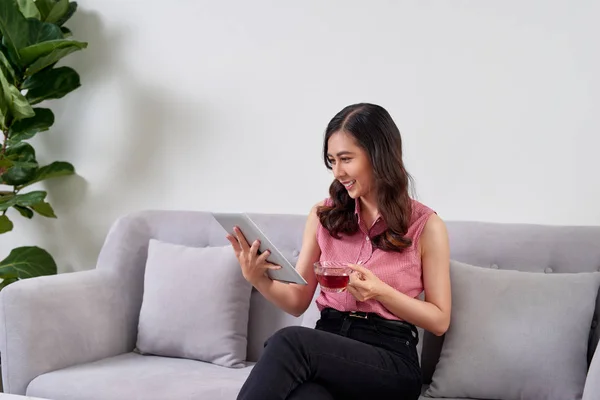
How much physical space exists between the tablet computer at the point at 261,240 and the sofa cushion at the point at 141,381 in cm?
44

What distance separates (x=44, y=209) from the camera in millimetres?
3584

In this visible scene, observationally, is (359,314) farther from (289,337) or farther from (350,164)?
(350,164)

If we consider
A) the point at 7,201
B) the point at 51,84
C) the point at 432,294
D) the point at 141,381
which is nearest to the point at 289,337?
the point at 432,294

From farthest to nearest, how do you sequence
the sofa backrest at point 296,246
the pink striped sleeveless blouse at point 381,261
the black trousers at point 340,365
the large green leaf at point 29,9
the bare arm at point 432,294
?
the large green leaf at point 29,9, the sofa backrest at point 296,246, the pink striped sleeveless blouse at point 381,261, the bare arm at point 432,294, the black trousers at point 340,365

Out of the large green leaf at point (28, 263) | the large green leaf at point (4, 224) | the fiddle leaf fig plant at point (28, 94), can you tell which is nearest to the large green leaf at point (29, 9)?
the fiddle leaf fig plant at point (28, 94)

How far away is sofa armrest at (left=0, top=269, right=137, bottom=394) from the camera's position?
2559 millimetres

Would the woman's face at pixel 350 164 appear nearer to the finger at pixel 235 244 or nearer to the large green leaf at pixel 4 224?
the finger at pixel 235 244

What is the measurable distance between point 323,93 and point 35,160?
1471mm

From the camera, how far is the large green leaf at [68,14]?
139 inches

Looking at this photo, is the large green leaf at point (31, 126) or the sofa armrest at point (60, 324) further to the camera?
the large green leaf at point (31, 126)

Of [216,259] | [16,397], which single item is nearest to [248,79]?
[216,259]

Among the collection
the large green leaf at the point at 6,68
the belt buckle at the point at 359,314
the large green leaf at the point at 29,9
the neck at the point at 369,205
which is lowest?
the belt buckle at the point at 359,314

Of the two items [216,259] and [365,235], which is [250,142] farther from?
[365,235]

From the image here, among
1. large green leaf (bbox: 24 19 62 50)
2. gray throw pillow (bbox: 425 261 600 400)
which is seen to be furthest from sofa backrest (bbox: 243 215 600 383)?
large green leaf (bbox: 24 19 62 50)
